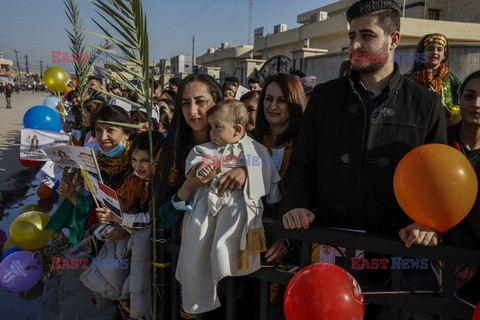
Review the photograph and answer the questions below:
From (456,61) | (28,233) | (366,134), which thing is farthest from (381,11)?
(456,61)

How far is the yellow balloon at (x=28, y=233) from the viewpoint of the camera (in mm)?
3931

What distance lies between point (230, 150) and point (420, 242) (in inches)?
39.5

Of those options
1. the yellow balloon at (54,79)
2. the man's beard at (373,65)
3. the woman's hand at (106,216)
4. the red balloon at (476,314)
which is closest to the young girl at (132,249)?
the woman's hand at (106,216)

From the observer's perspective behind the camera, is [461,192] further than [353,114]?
No

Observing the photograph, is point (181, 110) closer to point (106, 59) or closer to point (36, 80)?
point (106, 59)

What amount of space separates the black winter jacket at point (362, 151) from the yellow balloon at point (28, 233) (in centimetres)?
317

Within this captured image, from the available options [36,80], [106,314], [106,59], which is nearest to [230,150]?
[106,59]

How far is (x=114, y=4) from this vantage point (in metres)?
2.08

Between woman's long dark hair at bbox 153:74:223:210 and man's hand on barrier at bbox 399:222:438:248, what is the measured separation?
127cm

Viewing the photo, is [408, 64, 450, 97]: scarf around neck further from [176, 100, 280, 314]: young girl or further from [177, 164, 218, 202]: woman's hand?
[177, 164, 218, 202]: woman's hand

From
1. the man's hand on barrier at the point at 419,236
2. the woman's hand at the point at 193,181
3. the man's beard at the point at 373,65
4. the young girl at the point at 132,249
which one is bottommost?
the young girl at the point at 132,249

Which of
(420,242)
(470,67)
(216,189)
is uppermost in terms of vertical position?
(470,67)

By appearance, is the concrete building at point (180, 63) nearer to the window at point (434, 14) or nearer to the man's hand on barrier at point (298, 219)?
the window at point (434, 14)

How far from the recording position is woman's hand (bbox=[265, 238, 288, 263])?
1918 mm
